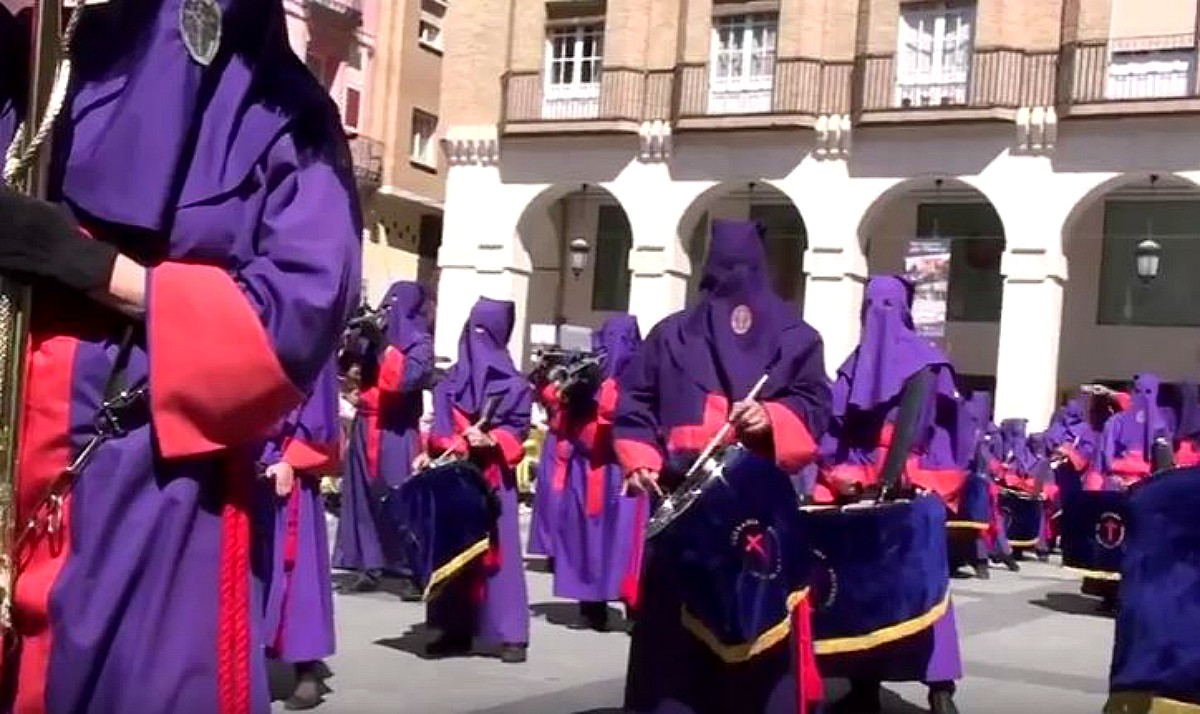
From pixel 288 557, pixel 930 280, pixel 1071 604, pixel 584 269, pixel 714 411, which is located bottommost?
pixel 1071 604

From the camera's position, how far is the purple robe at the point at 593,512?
11336mm

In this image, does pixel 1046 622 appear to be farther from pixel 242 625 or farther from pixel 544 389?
pixel 242 625

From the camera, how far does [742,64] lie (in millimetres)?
29250

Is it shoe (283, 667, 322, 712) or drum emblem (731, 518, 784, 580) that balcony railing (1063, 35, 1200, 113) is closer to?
shoe (283, 667, 322, 712)

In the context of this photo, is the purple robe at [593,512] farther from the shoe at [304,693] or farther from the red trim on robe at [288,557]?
the red trim on robe at [288,557]

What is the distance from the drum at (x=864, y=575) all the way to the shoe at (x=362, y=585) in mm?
5578

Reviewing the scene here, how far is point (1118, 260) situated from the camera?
2869 centimetres

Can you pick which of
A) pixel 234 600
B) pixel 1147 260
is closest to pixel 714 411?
pixel 234 600

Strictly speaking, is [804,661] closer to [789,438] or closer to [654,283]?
[789,438]

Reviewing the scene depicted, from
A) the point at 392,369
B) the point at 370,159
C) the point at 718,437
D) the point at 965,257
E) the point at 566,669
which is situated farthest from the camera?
the point at 370,159

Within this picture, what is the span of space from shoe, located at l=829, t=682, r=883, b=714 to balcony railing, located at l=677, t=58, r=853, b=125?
20.1 meters

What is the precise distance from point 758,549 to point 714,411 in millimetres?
830

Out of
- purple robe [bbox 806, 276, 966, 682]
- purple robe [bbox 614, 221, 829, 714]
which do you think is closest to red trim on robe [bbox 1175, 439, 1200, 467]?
purple robe [bbox 806, 276, 966, 682]

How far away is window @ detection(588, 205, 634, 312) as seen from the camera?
107ft
